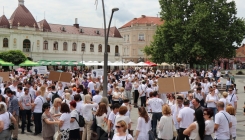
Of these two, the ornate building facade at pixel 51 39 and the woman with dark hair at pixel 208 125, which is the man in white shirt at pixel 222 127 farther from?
the ornate building facade at pixel 51 39

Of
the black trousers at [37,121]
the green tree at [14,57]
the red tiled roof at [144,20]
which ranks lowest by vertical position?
the black trousers at [37,121]

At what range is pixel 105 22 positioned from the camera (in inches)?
730

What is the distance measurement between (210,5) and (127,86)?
99.6ft

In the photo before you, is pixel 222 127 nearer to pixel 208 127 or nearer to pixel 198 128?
pixel 208 127

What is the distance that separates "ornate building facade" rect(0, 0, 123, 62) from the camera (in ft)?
200

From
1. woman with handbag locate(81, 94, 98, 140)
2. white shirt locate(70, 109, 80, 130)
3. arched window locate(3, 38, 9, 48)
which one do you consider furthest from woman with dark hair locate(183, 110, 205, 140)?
arched window locate(3, 38, 9, 48)

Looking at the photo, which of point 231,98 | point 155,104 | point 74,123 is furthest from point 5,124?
point 231,98

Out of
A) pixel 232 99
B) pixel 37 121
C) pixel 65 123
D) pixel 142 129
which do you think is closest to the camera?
pixel 142 129

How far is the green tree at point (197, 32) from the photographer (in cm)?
4238

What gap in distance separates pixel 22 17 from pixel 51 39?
7.47 metres

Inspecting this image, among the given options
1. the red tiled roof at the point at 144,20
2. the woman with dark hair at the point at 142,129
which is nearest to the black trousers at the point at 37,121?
the woman with dark hair at the point at 142,129

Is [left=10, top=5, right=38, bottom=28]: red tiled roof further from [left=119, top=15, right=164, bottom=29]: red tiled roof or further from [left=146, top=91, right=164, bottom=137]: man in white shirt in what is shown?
[left=146, top=91, right=164, bottom=137]: man in white shirt

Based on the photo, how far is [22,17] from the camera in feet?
209

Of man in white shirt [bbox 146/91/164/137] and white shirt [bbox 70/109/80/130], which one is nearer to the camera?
white shirt [bbox 70/109/80/130]
